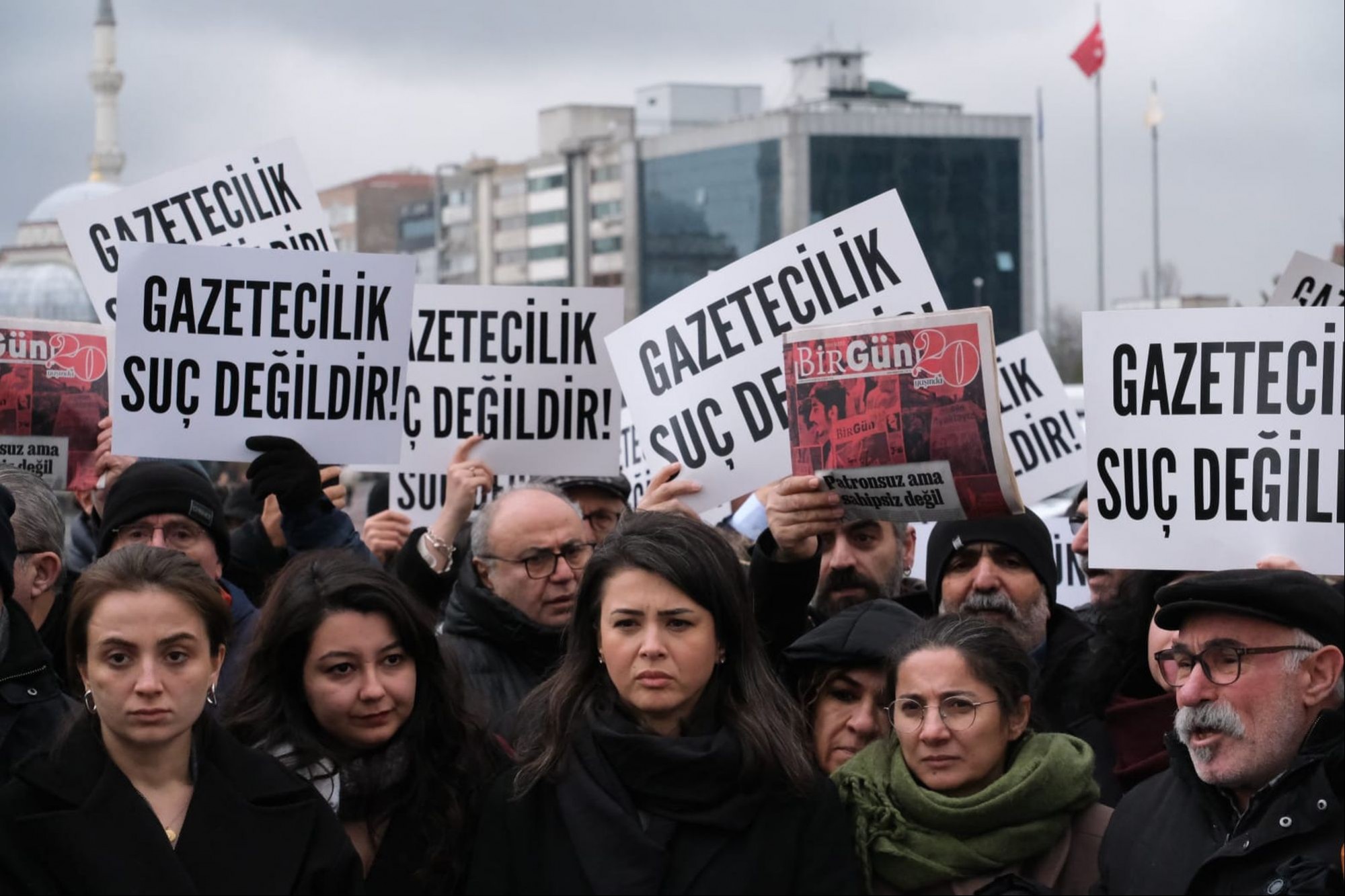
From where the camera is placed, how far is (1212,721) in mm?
4594

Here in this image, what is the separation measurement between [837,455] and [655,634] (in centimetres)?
102

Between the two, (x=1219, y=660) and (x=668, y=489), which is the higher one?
(x=668, y=489)

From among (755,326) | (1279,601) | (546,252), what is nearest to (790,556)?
(755,326)

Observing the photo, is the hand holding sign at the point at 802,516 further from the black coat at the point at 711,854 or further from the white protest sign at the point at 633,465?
the white protest sign at the point at 633,465

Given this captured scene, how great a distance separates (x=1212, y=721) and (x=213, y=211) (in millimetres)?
4420

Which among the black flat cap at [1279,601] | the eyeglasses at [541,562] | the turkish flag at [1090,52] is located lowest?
the black flat cap at [1279,601]

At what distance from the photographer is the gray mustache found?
15.0ft

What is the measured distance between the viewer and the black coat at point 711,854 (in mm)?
4512

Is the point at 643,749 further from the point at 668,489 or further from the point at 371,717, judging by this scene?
the point at 668,489

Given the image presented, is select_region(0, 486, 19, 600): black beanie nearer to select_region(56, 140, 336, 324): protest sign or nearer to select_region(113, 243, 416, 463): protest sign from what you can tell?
select_region(113, 243, 416, 463): protest sign

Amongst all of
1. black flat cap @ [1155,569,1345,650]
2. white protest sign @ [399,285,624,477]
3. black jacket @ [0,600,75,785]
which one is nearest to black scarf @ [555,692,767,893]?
black flat cap @ [1155,569,1345,650]

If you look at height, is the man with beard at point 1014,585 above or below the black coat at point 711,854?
above

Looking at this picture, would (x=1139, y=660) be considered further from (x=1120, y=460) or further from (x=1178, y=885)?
(x=1178, y=885)

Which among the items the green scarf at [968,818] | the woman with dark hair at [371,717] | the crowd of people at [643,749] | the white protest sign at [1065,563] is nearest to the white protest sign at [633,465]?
the white protest sign at [1065,563]
